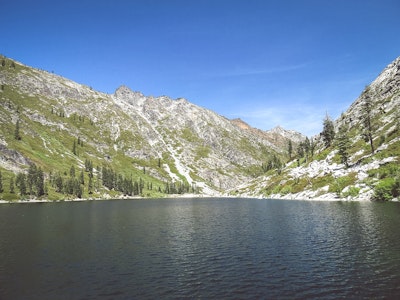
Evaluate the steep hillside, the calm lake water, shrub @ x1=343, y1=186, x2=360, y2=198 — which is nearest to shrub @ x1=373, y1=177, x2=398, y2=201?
the steep hillside

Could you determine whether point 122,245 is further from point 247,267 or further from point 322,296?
point 322,296

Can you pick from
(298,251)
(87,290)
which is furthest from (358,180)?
(87,290)

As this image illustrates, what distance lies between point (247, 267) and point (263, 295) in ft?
31.1

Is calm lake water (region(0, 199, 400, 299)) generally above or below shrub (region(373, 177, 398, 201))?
below

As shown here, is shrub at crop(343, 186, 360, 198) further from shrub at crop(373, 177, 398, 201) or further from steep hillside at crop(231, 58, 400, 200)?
shrub at crop(373, 177, 398, 201)

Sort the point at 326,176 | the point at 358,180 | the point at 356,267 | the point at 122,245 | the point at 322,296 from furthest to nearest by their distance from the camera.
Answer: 1. the point at 326,176
2. the point at 358,180
3. the point at 122,245
4. the point at 356,267
5. the point at 322,296

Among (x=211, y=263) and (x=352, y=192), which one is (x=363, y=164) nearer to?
(x=352, y=192)

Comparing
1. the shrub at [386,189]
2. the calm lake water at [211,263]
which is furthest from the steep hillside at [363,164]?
the calm lake water at [211,263]

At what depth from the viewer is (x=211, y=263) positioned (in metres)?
40.9

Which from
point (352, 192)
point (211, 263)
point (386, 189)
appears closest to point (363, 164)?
point (352, 192)

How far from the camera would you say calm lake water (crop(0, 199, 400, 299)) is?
3052 cm

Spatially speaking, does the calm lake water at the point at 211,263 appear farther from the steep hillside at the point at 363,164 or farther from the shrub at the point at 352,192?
the shrub at the point at 352,192

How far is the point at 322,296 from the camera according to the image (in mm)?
28031

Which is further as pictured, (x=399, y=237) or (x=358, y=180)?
(x=358, y=180)
